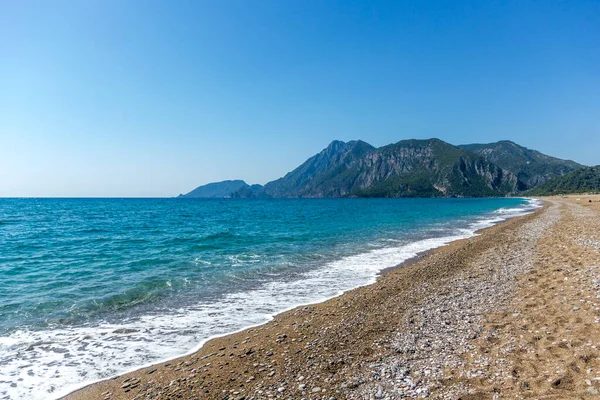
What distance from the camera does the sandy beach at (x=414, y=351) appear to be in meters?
6.30

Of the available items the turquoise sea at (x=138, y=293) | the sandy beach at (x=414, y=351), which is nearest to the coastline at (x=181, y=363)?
the sandy beach at (x=414, y=351)

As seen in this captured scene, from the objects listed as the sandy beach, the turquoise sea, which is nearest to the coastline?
the sandy beach

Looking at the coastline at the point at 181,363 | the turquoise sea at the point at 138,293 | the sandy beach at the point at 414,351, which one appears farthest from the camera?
the turquoise sea at the point at 138,293

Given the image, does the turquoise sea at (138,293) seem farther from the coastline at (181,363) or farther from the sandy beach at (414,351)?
the sandy beach at (414,351)

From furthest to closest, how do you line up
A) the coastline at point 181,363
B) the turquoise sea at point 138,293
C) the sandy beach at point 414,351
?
the turquoise sea at point 138,293 → the coastline at point 181,363 → the sandy beach at point 414,351

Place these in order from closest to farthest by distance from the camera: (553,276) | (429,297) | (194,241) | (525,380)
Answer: (525,380) < (429,297) < (553,276) < (194,241)

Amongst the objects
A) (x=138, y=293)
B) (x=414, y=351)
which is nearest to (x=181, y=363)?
(x=414, y=351)

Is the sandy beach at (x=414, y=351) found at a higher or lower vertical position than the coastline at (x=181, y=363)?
higher

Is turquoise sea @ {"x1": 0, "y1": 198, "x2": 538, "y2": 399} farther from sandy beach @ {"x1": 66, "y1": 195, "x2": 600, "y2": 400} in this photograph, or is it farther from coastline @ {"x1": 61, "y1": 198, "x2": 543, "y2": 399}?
sandy beach @ {"x1": 66, "y1": 195, "x2": 600, "y2": 400}

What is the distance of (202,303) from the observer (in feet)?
47.3

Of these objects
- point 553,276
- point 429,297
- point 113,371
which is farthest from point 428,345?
point 553,276

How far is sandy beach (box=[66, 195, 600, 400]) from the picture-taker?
630cm

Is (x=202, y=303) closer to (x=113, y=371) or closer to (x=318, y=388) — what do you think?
(x=113, y=371)

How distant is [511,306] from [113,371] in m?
12.3
